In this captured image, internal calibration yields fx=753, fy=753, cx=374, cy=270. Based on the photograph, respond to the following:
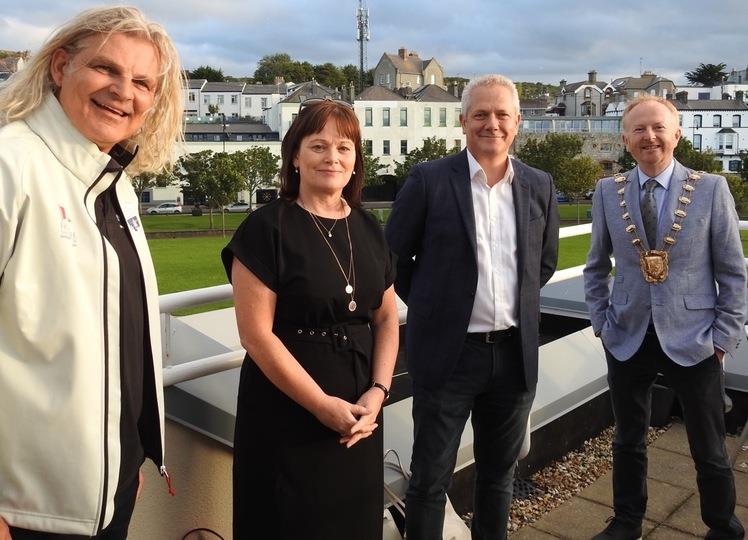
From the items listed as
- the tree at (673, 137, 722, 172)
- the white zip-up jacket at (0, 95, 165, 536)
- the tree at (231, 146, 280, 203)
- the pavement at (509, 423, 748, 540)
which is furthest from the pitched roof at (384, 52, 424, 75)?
the white zip-up jacket at (0, 95, 165, 536)

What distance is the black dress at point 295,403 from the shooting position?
2.13 meters

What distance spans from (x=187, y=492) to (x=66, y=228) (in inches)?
49.3

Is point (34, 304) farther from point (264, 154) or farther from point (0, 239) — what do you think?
point (264, 154)

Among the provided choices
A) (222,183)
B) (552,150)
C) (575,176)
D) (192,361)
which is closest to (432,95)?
(552,150)

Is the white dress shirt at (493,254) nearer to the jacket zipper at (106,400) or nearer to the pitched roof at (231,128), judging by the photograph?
the jacket zipper at (106,400)

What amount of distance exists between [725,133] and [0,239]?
107 m

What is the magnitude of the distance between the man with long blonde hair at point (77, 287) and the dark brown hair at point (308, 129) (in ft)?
1.48

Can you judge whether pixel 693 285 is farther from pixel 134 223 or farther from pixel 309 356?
pixel 134 223

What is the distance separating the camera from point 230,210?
2854 inches

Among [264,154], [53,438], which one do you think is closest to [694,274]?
[53,438]

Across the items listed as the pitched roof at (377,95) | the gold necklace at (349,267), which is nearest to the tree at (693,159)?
the pitched roof at (377,95)

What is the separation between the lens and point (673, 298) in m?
3.08

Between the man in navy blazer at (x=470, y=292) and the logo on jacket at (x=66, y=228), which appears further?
the man in navy blazer at (x=470, y=292)

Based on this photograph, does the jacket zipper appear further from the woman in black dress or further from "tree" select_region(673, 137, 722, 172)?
"tree" select_region(673, 137, 722, 172)
